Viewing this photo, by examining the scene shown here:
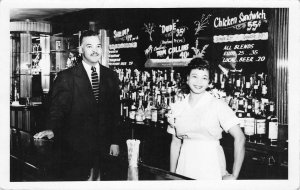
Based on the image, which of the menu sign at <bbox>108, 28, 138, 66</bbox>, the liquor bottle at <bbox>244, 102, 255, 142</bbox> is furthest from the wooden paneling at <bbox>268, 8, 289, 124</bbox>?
the menu sign at <bbox>108, 28, 138, 66</bbox>

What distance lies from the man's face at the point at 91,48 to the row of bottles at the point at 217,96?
2.23ft

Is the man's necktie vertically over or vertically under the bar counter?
over

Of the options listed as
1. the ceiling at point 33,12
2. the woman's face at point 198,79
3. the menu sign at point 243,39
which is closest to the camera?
the woman's face at point 198,79

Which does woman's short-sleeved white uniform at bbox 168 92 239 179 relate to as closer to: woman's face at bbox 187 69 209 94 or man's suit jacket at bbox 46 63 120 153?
woman's face at bbox 187 69 209 94

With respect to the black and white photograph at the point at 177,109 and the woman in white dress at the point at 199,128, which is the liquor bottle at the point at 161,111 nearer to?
the black and white photograph at the point at 177,109

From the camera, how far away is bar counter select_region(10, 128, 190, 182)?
4.37 feet

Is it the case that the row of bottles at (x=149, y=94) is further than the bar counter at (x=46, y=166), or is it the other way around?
the row of bottles at (x=149, y=94)

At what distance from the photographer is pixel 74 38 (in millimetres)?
3689

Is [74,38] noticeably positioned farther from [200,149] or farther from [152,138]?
[200,149]

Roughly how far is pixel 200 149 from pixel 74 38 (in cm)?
245

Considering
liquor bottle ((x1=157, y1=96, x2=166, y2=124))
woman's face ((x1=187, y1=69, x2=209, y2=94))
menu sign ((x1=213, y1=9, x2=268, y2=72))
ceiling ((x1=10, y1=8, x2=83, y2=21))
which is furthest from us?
liquor bottle ((x1=157, y1=96, x2=166, y2=124))

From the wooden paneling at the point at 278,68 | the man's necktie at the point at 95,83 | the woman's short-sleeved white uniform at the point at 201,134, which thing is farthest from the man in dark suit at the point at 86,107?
the wooden paneling at the point at 278,68

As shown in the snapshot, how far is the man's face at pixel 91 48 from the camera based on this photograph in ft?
6.05
